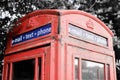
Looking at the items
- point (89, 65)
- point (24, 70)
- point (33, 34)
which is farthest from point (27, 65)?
point (89, 65)

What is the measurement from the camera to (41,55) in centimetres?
346

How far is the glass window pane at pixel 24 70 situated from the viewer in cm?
361

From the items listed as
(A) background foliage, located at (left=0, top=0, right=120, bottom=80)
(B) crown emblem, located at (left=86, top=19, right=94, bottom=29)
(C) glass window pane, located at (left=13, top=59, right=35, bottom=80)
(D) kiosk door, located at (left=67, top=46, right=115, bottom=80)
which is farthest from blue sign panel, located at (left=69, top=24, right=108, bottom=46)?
(A) background foliage, located at (left=0, top=0, right=120, bottom=80)

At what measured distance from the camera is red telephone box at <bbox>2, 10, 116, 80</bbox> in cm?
333

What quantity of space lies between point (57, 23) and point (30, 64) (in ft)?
2.51

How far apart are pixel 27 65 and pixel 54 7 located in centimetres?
271

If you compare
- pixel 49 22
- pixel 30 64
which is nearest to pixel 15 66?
pixel 30 64

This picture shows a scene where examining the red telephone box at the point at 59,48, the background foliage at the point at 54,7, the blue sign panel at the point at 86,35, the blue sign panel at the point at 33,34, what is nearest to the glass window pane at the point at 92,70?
the red telephone box at the point at 59,48

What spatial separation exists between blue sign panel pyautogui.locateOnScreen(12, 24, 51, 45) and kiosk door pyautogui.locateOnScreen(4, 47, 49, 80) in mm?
242

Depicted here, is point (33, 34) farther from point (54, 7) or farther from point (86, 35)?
point (54, 7)

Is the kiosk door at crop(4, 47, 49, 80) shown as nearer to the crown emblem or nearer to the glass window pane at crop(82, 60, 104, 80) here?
the glass window pane at crop(82, 60, 104, 80)

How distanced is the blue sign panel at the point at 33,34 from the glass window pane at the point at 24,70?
40 cm

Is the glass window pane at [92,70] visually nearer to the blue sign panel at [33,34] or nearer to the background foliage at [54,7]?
the blue sign panel at [33,34]

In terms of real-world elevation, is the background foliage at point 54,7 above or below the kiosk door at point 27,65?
above
